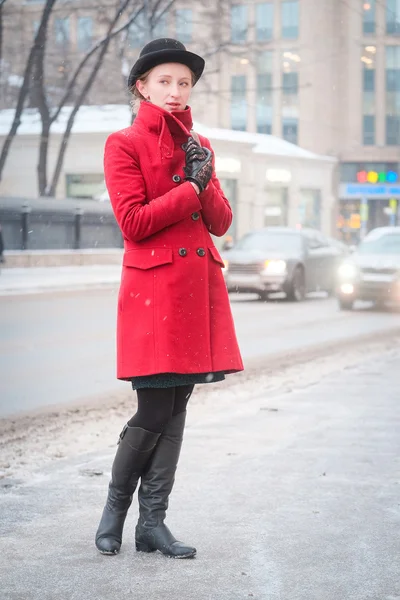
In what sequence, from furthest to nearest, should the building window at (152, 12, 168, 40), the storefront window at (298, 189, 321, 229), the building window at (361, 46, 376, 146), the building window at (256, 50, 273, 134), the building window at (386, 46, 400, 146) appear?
the building window at (386, 46, 400, 146) < the storefront window at (298, 189, 321, 229) < the building window at (361, 46, 376, 146) < the building window at (256, 50, 273, 134) < the building window at (152, 12, 168, 40)

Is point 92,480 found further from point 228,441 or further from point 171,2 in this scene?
point 171,2

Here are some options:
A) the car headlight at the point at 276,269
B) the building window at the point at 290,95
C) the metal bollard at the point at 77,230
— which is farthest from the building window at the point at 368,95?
the car headlight at the point at 276,269

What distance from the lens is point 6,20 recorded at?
29.9 meters

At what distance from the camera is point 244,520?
4.42 metres

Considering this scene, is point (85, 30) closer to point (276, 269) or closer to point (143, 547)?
point (276, 269)

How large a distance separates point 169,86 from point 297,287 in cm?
1677

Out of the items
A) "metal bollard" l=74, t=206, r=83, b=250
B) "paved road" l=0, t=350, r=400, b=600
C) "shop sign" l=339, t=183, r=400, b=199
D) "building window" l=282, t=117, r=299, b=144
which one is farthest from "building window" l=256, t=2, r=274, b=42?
"paved road" l=0, t=350, r=400, b=600

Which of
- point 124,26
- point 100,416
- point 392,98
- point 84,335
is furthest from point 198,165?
point 392,98

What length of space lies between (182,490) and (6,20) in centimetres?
2678

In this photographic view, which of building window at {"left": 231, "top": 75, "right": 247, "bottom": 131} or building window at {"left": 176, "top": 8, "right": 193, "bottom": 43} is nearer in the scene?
building window at {"left": 176, "top": 8, "right": 193, "bottom": 43}

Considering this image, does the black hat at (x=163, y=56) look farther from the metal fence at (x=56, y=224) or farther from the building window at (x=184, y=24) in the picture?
the building window at (x=184, y=24)

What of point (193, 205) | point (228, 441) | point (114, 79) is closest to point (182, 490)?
point (228, 441)

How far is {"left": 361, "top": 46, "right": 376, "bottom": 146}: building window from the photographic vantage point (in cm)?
3619

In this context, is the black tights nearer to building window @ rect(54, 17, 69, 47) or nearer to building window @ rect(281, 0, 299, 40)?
building window @ rect(281, 0, 299, 40)
